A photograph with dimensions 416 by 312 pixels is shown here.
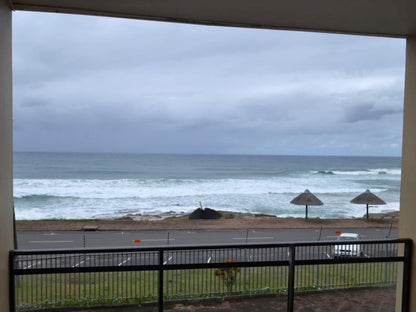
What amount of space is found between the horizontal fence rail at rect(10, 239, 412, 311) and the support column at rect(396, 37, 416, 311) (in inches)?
12.9

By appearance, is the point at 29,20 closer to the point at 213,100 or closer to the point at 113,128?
the point at 213,100

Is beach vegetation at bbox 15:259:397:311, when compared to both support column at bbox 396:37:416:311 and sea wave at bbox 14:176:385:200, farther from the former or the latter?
sea wave at bbox 14:176:385:200

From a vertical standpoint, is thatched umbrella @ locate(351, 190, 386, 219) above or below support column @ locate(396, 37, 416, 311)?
below

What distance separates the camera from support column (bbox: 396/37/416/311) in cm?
203

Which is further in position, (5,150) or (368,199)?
(368,199)

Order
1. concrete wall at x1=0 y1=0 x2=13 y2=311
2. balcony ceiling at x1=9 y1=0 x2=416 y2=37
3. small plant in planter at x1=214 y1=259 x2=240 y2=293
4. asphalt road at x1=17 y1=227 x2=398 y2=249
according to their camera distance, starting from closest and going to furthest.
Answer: concrete wall at x1=0 y1=0 x2=13 y2=311 → balcony ceiling at x1=9 y1=0 x2=416 y2=37 → small plant in planter at x1=214 y1=259 x2=240 y2=293 → asphalt road at x1=17 y1=227 x2=398 y2=249

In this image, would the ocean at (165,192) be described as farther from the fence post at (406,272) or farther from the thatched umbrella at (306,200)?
the fence post at (406,272)

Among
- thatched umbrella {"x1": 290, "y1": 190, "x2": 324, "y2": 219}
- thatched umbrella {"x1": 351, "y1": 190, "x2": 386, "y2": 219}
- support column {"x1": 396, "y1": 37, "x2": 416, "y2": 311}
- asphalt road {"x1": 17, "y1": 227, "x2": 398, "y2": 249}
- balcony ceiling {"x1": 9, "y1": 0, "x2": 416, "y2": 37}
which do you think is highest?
balcony ceiling {"x1": 9, "y1": 0, "x2": 416, "y2": 37}

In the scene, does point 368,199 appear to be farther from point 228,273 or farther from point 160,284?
point 160,284

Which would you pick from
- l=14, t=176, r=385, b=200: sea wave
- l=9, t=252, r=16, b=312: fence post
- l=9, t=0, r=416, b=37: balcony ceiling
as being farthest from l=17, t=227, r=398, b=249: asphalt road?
l=14, t=176, r=385, b=200: sea wave

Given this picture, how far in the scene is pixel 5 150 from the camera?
1.54 meters

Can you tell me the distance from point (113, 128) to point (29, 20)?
33.8m

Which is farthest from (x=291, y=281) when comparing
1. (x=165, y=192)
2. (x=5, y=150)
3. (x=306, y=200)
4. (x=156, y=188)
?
(x=156, y=188)

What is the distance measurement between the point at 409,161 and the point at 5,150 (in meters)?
2.39
